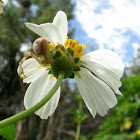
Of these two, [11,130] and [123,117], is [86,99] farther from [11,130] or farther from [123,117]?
[123,117]

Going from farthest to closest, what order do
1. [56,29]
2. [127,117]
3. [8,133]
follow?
[127,117] → [56,29] → [8,133]

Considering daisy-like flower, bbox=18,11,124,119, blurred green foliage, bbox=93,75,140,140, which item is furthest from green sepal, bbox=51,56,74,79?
blurred green foliage, bbox=93,75,140,140

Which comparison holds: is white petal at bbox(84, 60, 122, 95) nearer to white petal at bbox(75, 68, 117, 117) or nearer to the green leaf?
white petal at bbox(75, 68, 117, 117)

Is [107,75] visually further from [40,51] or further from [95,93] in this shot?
[40,51]

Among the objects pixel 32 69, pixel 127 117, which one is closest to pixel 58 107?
pixel 127 117

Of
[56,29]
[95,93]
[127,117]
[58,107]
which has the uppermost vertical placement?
[56,29]
